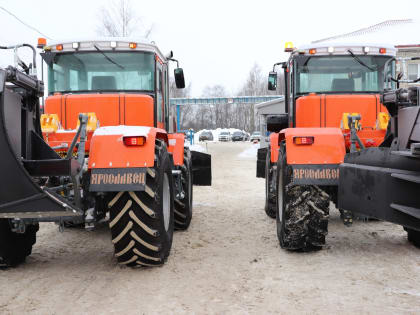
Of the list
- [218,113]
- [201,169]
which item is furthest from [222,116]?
[201,169]

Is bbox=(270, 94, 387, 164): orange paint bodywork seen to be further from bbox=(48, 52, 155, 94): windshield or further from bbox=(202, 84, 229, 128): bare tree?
bbox=(202, 84, 229, 128): bare tree

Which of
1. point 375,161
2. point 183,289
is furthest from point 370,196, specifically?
point 183,289

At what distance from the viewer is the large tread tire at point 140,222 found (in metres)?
4.81

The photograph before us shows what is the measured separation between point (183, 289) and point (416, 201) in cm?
217

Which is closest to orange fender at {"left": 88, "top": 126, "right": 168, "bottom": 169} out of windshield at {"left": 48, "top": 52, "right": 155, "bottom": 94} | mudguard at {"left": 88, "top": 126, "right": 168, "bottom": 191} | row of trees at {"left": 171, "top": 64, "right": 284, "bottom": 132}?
mudguard at {"left": 88, "top": 126, "right": 168, "bottom": 191}

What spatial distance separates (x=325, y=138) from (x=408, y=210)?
184cm

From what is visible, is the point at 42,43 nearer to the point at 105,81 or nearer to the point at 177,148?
the point at 105,81

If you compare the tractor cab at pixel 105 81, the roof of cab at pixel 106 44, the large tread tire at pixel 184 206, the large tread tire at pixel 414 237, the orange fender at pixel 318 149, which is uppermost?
the roof of cab at pixel 106 44

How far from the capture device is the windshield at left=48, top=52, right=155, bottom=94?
22.5 feet

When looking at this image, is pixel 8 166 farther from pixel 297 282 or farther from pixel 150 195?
pixel 297 282

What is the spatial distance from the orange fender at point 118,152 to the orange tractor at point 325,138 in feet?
5.21

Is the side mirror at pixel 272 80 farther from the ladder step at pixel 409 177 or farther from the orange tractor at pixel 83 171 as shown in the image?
the ladder step at pixel 409 177

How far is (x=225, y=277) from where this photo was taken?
15.9 ft

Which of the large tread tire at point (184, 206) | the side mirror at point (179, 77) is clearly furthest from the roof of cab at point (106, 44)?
the large tread tire at point (184, 206)
